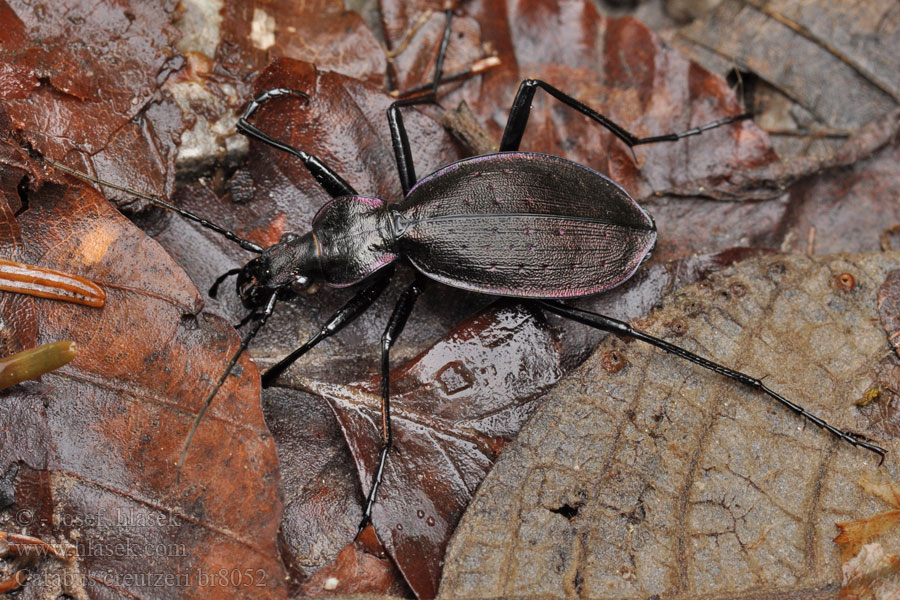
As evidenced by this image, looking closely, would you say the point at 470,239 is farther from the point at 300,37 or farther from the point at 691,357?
the point at 300,37

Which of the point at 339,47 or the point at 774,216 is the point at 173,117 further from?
the point at 774,216

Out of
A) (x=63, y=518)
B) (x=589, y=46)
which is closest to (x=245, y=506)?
(x=63, y=518)

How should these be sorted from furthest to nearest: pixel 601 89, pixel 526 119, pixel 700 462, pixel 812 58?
1. pixel 812 58
2. pixel 601 89
3. pixel 526 119
4. pixel 700 462

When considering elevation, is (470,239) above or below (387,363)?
above

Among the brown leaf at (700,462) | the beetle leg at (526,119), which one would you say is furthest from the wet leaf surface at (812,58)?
the brown leaf at (700,462)

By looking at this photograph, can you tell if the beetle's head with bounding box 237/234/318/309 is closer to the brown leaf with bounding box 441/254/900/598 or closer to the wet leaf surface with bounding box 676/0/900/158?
the brown leaf with bounding box 441/254/900/598

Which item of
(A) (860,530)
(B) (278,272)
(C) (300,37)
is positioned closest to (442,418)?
(B) (278,272)
